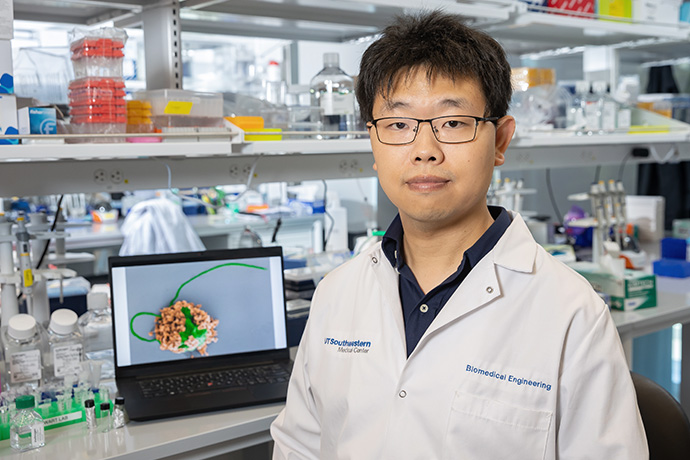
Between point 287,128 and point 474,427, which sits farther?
point 287,128

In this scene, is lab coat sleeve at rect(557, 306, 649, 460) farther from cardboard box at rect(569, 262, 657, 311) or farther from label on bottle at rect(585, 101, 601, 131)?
label on bottle at rect(585, 101, 601, 131)

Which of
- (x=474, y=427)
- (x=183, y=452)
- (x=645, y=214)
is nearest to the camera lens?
(x=474, y=427)

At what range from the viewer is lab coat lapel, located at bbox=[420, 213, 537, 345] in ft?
3.40

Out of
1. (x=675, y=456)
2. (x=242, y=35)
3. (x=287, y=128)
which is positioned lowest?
(x=675, y=456)

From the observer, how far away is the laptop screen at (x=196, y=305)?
1583mm

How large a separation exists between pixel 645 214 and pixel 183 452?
2.85 m

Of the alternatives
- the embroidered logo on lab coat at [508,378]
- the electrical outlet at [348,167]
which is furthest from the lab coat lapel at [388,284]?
the electrical outlet at [348,167]

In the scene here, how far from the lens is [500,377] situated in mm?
1013

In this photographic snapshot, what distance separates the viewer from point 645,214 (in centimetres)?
347

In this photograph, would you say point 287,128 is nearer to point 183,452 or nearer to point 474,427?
point 183,452

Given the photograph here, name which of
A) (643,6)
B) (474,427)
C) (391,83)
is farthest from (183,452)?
(643,6)

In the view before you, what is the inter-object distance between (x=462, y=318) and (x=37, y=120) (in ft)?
3.26

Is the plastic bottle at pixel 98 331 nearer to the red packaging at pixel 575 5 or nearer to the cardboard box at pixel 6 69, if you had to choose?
the cardboard box at pixel 6 69

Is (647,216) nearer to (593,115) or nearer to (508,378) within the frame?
(593,115)
